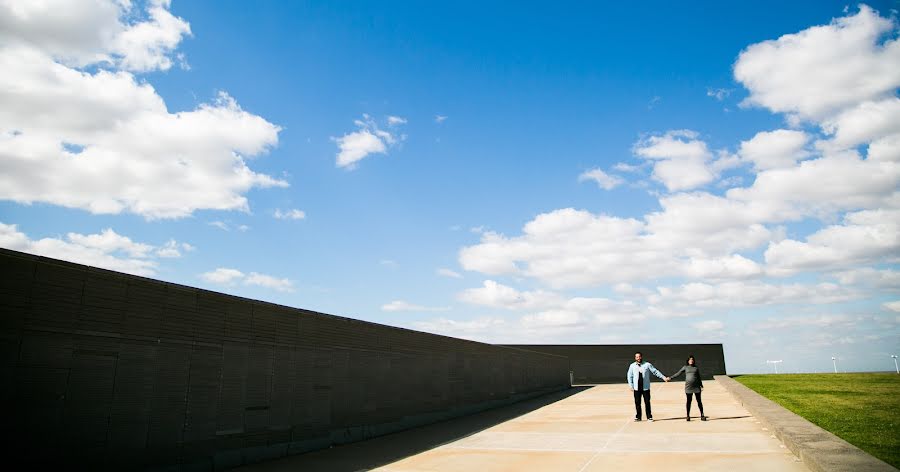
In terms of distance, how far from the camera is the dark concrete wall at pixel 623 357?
57.1 m

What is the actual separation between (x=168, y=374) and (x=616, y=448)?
29.2 feet

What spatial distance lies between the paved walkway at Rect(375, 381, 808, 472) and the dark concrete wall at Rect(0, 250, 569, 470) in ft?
9.77

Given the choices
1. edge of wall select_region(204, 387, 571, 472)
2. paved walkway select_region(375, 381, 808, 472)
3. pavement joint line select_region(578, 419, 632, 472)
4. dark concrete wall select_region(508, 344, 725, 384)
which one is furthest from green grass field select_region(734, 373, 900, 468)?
dark concrete wall select_region(508, 344, 725, 384)

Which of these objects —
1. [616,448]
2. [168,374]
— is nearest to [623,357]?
[616,448]

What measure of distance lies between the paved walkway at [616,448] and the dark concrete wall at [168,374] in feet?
9.77

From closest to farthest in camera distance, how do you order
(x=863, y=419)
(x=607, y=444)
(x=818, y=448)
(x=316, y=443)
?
(x=818, y=448) < (x=607, y=444) < (x=316, y=443) < (x=863, y=419)

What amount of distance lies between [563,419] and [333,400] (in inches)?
340

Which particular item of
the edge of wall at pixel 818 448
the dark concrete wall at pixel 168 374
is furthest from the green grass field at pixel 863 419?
the dark concrete wall at pixel 168 374

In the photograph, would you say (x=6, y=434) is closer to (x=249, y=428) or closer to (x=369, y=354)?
(x=249, y=428)

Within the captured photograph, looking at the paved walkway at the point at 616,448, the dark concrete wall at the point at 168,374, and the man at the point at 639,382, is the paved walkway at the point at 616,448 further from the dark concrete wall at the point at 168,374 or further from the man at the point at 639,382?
the dark concrete wall at the point at 168,374

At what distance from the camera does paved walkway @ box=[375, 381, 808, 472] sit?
10.1 metres

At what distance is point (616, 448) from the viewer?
1214 centimetres

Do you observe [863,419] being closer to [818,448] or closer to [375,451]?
[818,448]

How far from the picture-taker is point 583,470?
978 centimetres
